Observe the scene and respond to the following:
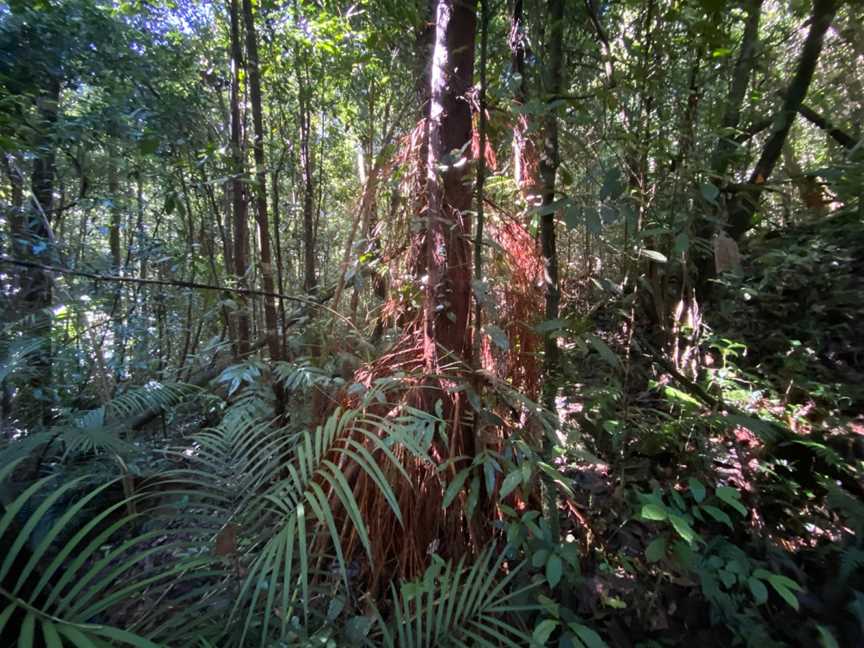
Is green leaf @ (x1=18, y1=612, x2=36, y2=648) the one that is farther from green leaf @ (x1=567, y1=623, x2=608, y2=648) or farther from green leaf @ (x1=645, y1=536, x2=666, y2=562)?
green leaf @ (x1=645, y1=536, x2=666, y2=562)

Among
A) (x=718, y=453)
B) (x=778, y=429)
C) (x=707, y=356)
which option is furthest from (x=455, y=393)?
(x=707, y=356)

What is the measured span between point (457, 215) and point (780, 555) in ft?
5.60

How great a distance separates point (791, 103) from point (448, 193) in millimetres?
1844

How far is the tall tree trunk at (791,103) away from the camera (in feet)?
4.63

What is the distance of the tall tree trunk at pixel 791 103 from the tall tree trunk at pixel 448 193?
3.08 feet

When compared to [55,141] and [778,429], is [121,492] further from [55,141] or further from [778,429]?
[778,429]

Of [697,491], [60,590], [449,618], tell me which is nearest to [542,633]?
[449,618]

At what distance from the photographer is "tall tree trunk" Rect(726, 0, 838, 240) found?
4.63ft

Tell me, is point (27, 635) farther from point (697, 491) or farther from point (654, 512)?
point (697, 491)

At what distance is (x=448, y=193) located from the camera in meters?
1.61

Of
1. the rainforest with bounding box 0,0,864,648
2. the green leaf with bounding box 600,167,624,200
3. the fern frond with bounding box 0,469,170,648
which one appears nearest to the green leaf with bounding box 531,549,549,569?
the rainforest with bounding box 0,0,864,648

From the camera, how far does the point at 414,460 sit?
1.57 m

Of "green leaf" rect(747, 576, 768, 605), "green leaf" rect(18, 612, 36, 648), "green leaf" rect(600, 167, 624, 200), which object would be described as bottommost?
"green leaf" rect(747, 576, 768, 605)

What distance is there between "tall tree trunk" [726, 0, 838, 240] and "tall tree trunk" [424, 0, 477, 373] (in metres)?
0.94
